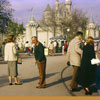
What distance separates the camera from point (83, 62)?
9.28 meters

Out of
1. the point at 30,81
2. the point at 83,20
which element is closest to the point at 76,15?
the point at 83,20

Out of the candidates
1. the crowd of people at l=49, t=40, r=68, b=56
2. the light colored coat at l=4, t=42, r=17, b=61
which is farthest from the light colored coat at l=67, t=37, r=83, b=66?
the crowd of people at l=49, t=40, r=68, b=56

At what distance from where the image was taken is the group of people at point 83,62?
30.2ft

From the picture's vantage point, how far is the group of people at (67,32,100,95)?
920 centimetres

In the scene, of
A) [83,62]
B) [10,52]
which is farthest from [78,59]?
[10,52]

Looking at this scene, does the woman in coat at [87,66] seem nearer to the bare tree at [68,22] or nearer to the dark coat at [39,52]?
the dark coat at [39,52]

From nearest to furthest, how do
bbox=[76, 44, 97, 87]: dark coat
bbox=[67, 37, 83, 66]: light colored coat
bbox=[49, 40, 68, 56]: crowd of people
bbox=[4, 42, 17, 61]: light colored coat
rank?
bbox=[76, 44, 97, 87]: dark coat < bbox=[67, 37, 83, 66]: light colored coat < bbox=[4, 42, 17, 61]: light colored coat < bbox=[49, 40, 68, 56]: crowd of people

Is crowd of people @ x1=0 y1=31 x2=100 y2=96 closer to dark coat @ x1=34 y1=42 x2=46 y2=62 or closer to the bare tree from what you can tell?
dark coat @ x1=34 y1=42 x2=46 y2=62

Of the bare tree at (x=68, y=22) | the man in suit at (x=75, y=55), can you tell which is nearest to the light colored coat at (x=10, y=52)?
the man in suit at (x=75, y=55)

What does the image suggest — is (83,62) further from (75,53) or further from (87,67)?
(75,53)

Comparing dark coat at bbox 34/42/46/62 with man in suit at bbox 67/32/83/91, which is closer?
man in suit at bbox 67/32/83/91

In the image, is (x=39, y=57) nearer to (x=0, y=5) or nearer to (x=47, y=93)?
(x=47, y=93)

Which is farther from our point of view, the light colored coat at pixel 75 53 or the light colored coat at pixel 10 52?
the light colored coat at pixel 10 52

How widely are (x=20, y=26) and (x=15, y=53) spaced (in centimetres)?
6344
